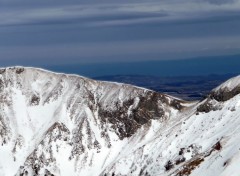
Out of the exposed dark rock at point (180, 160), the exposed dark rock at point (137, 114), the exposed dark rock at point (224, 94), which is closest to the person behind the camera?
the exposed dark rock at point (180, 160)

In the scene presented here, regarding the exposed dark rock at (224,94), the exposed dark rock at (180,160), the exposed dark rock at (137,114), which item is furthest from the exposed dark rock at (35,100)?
the exposed dark rock at (180,160)

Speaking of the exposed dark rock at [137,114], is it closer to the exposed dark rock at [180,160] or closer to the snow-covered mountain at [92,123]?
the snow-covered mountain at [92,123]

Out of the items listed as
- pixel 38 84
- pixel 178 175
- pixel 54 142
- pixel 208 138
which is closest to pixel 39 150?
pixel 54 142

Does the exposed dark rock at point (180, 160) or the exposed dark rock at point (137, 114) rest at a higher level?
the exposed dark rock at point (137, 114)

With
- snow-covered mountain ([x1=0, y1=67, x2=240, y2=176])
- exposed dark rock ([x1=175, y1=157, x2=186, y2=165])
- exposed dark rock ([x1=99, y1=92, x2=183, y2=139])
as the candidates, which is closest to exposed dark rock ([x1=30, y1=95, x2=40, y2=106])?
snow-covered mountain ([x1=0, y1=67, x2=240, y2=176])

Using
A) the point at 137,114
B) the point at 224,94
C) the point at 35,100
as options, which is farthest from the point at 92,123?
the point at 224,94

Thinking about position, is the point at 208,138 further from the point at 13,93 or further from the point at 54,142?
the point at 13,93

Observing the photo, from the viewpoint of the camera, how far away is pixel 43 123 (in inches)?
7037

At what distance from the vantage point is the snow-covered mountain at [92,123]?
141125 mm

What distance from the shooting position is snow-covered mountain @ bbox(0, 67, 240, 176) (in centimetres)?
14112

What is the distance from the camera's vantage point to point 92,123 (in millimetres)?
170625

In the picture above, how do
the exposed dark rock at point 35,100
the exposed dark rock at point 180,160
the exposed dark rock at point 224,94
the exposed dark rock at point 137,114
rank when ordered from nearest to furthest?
the exposed dark rock at point 180,160 → the exposed dark rock at point 224,94 → the exposed dark rock at point 137,114 → the exposed dark rock at point 35,100

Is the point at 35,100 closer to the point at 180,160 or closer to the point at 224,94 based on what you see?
the point at 224,94

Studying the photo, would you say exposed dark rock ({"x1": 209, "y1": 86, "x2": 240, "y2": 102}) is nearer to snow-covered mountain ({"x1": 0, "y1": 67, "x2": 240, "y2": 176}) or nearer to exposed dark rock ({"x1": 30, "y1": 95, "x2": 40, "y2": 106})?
snow-covered mountain ({"x1": 0, "y1": 67, "x2": 240, "y2": 176})
